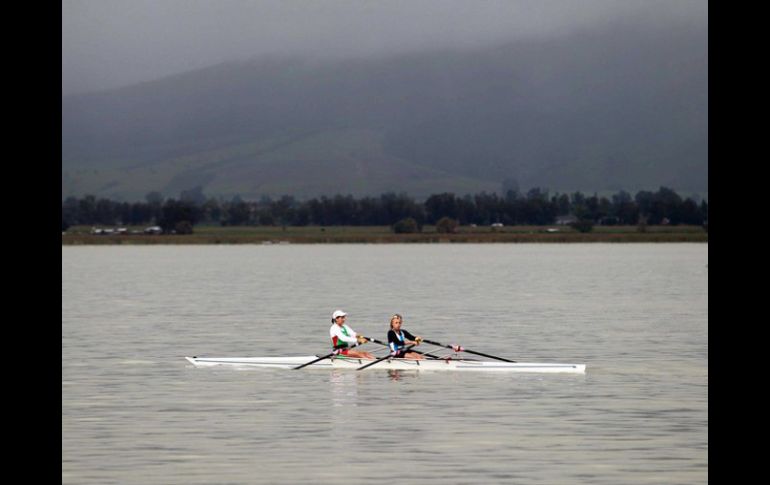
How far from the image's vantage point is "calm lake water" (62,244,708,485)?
71.2ft

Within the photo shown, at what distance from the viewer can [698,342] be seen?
163 ft

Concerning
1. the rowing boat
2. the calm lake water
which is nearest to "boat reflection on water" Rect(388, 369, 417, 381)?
the calm lake water

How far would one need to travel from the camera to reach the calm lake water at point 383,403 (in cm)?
2170

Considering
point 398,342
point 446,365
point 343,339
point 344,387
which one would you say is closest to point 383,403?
point 344,387

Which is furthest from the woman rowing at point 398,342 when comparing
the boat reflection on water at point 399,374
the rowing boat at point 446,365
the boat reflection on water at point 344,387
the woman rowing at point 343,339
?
the boat reflection on water at point 344,387

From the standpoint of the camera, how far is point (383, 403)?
30.6 m

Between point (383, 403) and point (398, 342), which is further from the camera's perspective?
point (398, 342)

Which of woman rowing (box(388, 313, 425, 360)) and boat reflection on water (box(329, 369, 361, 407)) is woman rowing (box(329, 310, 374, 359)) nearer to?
boat reflection on water (box(329, 369, 361, 407))

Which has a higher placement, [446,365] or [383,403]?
[446,365]

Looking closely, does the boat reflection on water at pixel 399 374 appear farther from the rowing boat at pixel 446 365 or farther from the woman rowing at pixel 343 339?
the woman rowing at pixel 343 339

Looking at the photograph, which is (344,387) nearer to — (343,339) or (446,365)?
(343,339)
